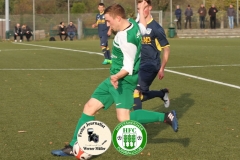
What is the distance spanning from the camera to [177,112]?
1083 centimetres

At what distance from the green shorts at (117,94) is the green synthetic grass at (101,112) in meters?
0.62

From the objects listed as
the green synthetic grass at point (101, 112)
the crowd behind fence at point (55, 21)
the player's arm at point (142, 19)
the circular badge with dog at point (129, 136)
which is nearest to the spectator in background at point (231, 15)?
the crowd behind fence at point (55, 21)

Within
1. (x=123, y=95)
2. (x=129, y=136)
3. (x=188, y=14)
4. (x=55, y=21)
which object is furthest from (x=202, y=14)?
(x=129, y=136)

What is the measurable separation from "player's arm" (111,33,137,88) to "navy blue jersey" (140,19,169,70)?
2511 millimetres

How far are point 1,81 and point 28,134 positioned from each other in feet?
23.1

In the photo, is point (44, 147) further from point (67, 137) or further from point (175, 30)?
point (175, 30)

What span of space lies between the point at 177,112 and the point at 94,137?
419 centimetres

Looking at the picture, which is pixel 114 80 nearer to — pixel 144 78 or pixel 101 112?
pixel 144 78

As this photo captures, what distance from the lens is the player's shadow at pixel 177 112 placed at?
840 cm

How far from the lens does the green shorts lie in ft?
24.2

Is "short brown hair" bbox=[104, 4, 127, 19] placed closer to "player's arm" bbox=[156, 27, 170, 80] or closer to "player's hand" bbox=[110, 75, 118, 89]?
"player's hand" bbox=[110, 75, 118, 89]

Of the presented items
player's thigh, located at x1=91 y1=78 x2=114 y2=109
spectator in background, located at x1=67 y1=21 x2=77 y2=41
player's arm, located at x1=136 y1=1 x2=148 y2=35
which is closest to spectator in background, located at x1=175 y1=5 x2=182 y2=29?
spectator in background, located at x1=67 y1=21 x2=77 y2=41

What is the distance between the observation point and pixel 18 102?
12070 millimetres

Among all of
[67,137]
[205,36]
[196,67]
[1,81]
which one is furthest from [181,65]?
[205,36]
